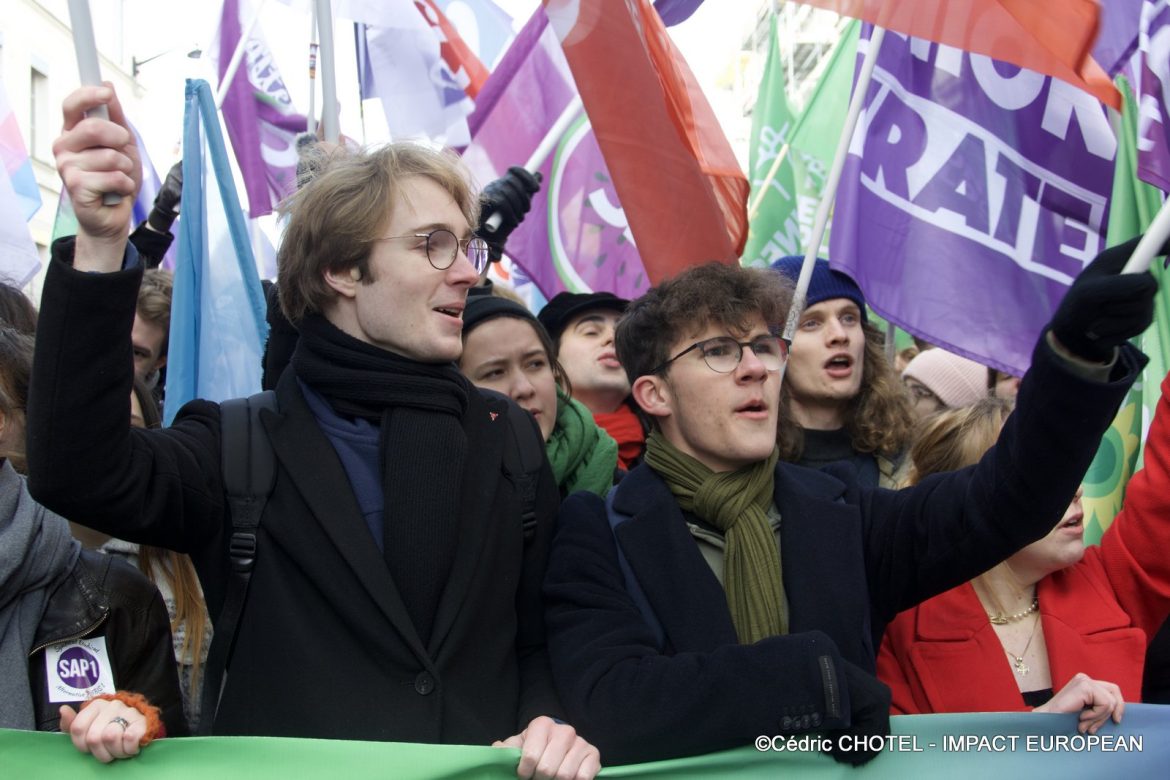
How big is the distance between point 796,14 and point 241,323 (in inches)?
1417

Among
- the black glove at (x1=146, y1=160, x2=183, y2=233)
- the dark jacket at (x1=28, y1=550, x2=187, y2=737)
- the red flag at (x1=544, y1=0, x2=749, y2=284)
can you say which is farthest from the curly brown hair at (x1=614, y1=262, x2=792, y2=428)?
the black glove at (x1=146, y1=160, x2=183, y2=233)

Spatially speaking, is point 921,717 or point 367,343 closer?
point 921,717

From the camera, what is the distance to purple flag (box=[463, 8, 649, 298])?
5.18m

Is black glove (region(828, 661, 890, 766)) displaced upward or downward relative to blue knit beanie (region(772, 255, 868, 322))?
downward

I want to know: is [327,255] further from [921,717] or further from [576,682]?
[921,717]

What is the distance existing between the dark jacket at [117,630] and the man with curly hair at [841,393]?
1.87 meters

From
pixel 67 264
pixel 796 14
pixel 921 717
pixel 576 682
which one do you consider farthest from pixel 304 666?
pixel 796 14

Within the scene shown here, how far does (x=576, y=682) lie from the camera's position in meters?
2.16

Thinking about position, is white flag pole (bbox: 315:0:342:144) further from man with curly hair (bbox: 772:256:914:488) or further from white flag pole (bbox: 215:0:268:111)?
white flag pole (bbox: 215:0:268:111)

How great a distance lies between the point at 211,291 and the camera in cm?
417

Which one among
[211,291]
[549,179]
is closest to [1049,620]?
[211,291]

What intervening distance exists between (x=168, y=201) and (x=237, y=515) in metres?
2.90

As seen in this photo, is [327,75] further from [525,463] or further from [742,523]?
[742,523]

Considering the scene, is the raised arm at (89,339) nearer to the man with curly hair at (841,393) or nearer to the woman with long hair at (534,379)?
the woman with long hair at (534,379)
